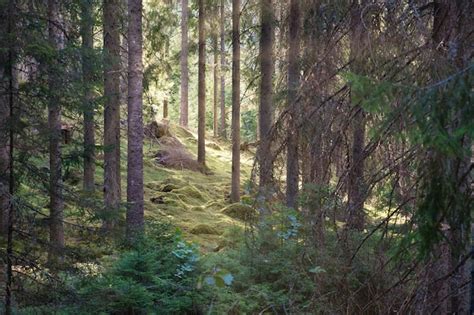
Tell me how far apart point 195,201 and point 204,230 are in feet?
11.3

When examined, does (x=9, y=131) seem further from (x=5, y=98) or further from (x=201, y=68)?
(x=201, y=68)

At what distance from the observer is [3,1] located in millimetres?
5430

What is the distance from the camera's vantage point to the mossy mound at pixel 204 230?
1228 cm

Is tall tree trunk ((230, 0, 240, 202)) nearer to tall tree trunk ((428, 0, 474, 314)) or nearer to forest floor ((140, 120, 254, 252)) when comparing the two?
forest floor ((140, 120, 254, 252))

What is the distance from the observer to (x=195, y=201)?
51.7ft

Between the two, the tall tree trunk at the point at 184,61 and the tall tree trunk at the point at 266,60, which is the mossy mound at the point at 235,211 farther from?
the tall tree trunk at the point at 184,61

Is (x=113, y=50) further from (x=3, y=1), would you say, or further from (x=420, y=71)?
(x=420, y=71)

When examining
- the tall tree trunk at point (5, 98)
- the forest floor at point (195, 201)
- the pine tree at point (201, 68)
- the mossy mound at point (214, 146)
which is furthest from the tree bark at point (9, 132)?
the mossy mound at point (214, 146)

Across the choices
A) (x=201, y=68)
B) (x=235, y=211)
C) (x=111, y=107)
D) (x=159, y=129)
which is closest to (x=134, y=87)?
(x=111, y=107)

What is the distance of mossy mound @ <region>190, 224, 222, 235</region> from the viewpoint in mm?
12278

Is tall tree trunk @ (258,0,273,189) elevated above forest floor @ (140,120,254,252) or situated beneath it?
elevated above

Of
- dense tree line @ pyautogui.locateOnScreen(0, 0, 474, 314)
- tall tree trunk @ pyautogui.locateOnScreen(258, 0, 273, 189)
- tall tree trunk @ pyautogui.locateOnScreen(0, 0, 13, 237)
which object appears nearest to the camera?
dense tree line @ pyautogui.locateOnScreen(0, 0, 474, 314)

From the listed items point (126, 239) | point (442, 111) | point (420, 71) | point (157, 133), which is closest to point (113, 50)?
point (126, 239)

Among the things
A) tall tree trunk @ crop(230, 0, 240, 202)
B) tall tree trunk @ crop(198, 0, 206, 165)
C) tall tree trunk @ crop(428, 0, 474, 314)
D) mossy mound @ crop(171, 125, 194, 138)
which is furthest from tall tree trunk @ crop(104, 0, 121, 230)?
mossy mound @ crop(171, 125, 194, 138)
